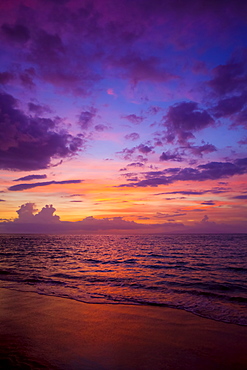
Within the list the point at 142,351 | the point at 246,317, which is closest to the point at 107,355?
the point at 142,351

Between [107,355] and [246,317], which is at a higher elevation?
[107,355]

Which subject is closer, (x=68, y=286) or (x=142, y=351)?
(x=142, y=351)

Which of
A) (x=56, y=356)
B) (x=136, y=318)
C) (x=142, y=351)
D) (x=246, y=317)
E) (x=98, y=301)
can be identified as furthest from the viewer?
(x=98, y=301)

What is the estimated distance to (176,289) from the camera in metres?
14.3

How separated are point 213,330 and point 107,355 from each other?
394 centimetres

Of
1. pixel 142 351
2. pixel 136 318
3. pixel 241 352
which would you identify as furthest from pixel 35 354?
pixel 241 352

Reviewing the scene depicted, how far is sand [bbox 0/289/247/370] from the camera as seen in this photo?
5367 mm

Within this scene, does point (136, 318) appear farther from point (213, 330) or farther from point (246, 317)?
point (246, 317)

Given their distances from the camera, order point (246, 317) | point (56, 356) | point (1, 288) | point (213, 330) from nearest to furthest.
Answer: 1. point (56, 356)
2. point (213, 330)
3. point (246, 317)
4. point (1, 288)

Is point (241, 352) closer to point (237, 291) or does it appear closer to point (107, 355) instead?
point (107, 355)

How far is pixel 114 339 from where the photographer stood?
668 centimetres

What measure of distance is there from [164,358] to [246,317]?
5.47 m

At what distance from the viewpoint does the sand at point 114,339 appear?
537 centimetres

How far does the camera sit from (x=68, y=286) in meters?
14.7
